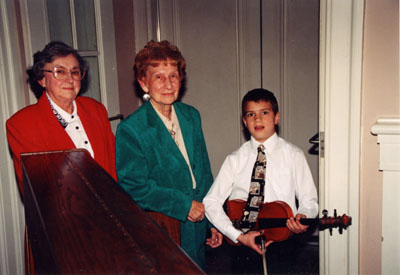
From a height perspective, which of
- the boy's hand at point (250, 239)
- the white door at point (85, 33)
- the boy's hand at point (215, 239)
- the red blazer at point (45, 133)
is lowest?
the boy's hand at point (215, 239)

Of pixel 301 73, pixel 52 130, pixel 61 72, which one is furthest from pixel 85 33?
pixel 301 73

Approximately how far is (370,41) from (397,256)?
2.67ft

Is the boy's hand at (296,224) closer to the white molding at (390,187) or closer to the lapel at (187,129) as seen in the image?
the white molding at (390,187)

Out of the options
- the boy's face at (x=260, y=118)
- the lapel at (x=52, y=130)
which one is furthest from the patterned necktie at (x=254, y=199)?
the lapel at (x=52, y=130)

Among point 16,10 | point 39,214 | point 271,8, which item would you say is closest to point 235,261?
point 39,214

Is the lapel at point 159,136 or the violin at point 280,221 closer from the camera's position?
the violin at point 280,221

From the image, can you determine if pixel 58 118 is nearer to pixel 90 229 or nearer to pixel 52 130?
pixel 52 130

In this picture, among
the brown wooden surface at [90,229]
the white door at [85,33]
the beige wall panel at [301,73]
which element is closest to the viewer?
the brown wooden surface at [90,229]

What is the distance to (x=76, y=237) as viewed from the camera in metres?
0.80

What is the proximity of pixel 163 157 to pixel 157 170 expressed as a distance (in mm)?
58

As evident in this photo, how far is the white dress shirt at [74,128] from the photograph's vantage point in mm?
1878

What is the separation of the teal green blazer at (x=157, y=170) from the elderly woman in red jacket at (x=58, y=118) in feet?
0.94

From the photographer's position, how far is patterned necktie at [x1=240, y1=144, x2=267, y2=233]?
1633mm

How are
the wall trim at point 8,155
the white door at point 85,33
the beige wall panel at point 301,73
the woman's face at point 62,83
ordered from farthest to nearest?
the beige wall panel at point 301,73 < the white door at point 85,33 < the wall trim at point 8,155 < the woman's face at point 62,83
